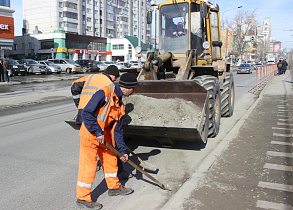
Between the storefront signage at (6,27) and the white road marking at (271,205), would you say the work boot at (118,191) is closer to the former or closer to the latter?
the white road marking at (271,205)

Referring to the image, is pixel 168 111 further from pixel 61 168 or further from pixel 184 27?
pixel 184 27

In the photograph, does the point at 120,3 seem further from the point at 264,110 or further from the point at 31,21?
the point at 264,110

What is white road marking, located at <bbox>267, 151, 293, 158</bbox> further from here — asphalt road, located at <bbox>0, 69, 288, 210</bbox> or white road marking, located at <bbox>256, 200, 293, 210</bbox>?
white road marking, located at <bbox>256, 200, 293, 210</bbox>

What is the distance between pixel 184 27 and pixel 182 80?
2.59 meters

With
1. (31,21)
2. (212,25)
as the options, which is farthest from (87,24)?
(212,25)

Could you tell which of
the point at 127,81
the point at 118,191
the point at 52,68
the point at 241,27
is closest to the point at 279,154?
the point at 118,191

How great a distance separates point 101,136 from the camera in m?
3.43

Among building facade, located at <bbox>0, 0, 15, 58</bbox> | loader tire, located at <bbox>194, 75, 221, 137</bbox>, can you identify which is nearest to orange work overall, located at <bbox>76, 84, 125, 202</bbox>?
loader tire, located at <bbox>194, 75, 221, 137</bbox>

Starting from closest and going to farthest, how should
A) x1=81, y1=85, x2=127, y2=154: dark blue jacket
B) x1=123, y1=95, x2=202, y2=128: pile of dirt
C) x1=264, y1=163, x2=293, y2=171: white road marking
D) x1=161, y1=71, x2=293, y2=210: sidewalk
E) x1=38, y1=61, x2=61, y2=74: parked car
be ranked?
1. x1=81, y1=85, x2=127, y2=154: dark blue jacket
2. x1=161, y1=71, x2=293, y2=210: sidewalk
3. x1=264, y1=163, x2=293, y2=171: white road marking
4. x1=123, y1=95, x2=202, y2=128: pile of dirt
5. x1=38, y1=61, x2=61, y2=74: parked car

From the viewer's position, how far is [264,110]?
10461 mm

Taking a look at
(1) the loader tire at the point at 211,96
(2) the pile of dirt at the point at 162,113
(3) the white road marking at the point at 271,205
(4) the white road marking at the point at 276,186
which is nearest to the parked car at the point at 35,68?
(2) the pile of dirt at the point at 162,113

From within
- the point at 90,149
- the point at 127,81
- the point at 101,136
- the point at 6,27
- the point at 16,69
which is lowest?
the point at 90,149

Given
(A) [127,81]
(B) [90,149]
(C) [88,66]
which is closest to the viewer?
(B) [90,149]

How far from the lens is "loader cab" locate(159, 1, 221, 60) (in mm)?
7891
